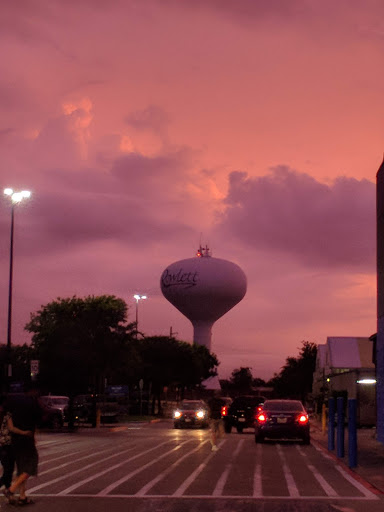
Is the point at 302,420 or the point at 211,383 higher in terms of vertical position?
the point at 211,383

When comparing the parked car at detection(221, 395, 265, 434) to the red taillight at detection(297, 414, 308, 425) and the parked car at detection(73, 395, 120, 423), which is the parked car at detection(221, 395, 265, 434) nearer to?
the red taillight at detection(297, 414, 308, 425)

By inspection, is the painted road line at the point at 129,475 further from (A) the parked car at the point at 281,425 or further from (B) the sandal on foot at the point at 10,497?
(A) the parked car at the point at 281,425

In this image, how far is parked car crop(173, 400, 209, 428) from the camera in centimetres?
5128

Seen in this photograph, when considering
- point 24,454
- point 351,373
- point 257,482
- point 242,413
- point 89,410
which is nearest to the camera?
point 24,454

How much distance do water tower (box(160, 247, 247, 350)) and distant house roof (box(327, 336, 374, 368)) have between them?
5342cm

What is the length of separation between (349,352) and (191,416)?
78.5 ft

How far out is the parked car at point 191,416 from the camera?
168 ft

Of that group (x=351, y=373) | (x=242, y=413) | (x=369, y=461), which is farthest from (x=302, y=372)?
(x=369, y=461)

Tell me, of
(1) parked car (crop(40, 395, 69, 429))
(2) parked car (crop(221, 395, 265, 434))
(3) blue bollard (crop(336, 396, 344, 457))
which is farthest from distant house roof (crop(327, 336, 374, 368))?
(3) blue bollard (crop(336, 396, 344, 457))

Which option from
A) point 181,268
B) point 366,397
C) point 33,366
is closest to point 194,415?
point 366,397

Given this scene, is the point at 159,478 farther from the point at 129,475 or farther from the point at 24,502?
the point at 24,502

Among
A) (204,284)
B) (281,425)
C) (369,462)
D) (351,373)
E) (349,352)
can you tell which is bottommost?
(369,462)

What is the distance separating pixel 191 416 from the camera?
51312 mm

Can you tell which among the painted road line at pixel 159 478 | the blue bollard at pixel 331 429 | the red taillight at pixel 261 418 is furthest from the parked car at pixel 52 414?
the painted road line at pixel 159 478
